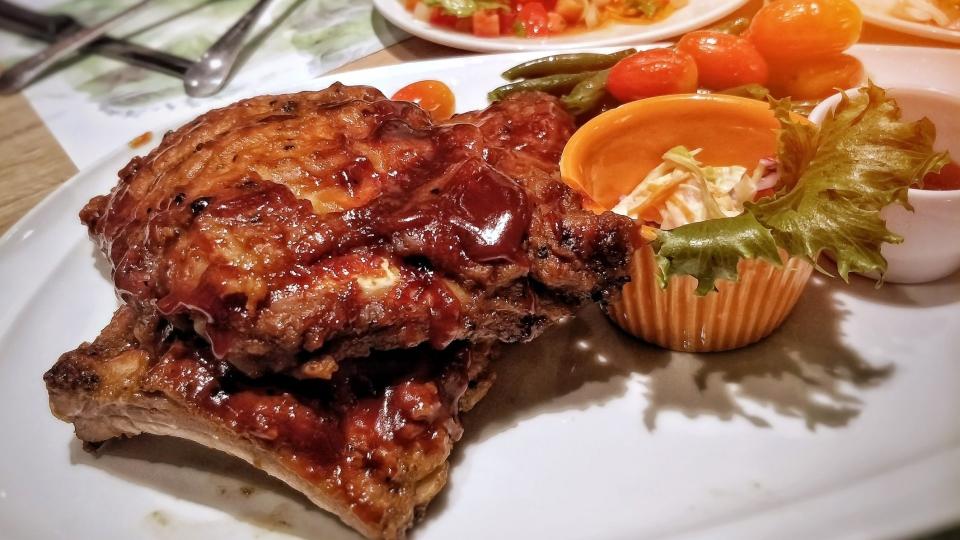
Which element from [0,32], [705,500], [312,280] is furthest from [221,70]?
[705,500]

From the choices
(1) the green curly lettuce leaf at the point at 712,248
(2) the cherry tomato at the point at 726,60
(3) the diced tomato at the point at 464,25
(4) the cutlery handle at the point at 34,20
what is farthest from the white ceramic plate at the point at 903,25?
(4) the cutlery handle at the point at 34,20

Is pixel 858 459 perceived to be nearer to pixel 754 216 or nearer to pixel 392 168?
pixel 754 216

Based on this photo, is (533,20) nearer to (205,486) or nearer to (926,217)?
(926,217)

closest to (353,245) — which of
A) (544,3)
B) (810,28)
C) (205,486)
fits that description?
(205,486)

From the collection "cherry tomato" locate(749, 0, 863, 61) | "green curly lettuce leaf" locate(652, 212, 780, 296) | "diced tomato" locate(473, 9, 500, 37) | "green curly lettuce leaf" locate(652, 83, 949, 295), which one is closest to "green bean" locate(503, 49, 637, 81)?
"cherry tomato" locate(749, 0, 863, 61)

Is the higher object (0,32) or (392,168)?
(392,168)
